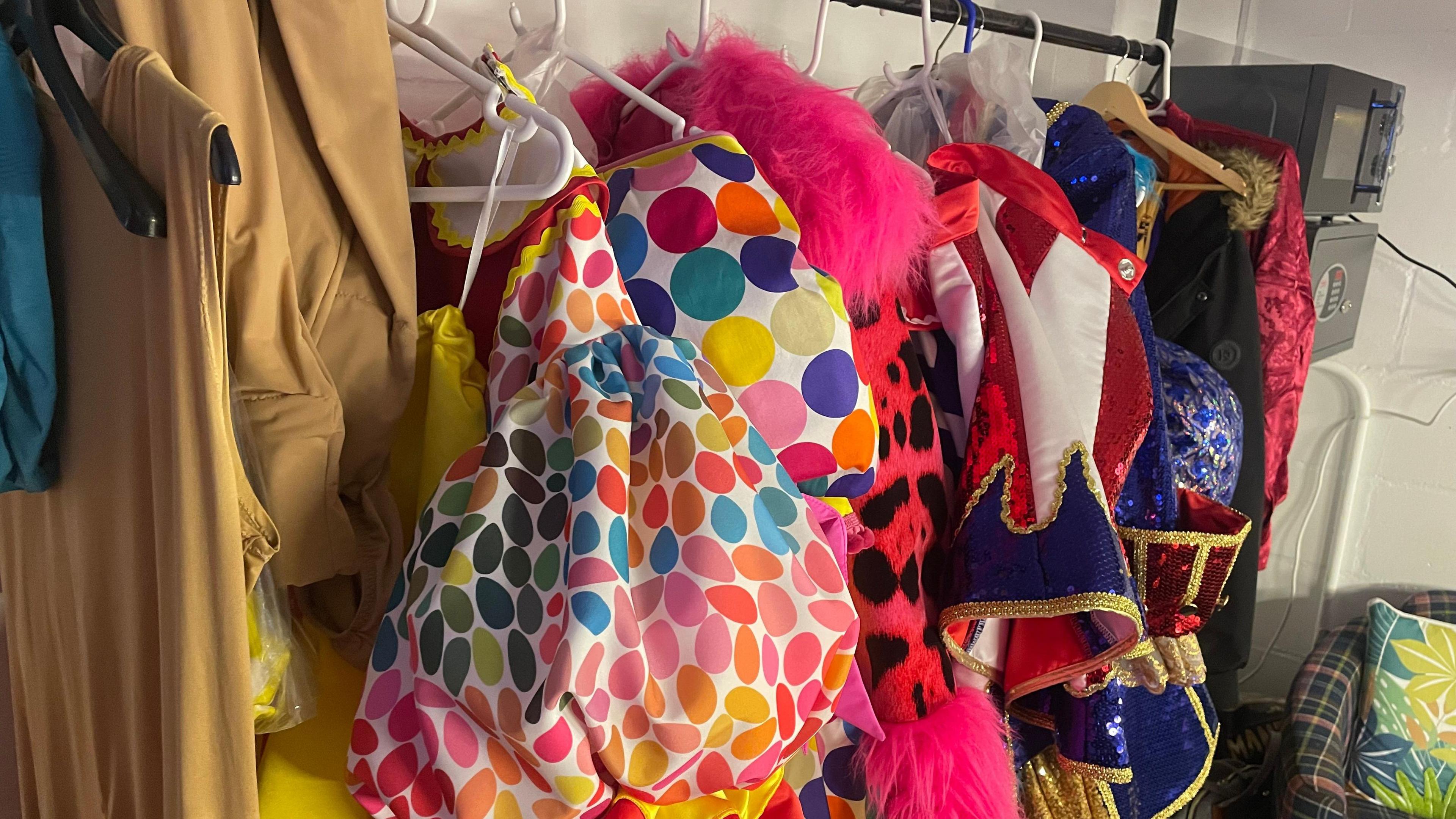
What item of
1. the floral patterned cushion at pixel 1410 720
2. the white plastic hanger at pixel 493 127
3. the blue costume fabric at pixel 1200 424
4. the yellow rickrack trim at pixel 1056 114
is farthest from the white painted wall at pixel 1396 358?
the white plastic hanger at pixel 493 127

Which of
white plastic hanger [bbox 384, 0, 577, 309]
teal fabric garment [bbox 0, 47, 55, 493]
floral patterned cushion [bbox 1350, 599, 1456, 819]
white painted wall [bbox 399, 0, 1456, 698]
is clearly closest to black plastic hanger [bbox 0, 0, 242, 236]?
teal fabric garment [bbox 0, 47, 55, 493]

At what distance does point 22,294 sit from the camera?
49 centimetres

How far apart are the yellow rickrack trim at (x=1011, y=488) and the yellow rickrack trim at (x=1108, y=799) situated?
298mm

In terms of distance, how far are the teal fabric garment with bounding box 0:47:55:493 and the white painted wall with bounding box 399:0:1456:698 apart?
1.74 meters

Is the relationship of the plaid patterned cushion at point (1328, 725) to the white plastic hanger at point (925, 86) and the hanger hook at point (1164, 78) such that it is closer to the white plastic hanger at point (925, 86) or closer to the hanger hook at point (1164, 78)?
the hanger hook at point (1164, 78)

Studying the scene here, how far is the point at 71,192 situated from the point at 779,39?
885mm

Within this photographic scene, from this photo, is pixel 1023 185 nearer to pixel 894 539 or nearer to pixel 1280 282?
pixel 894 539

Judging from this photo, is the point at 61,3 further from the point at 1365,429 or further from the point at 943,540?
the point at 1365,429

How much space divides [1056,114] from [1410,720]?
161 cm

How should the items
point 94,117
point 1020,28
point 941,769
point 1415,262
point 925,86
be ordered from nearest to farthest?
point 94,117 → point 941,769 → point 925,86 → point 1020,28 → point 1415,262

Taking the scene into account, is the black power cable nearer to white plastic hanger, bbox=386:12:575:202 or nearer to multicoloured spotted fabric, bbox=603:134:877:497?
multicoloured spotted fabric, bbox=603:134:877:497

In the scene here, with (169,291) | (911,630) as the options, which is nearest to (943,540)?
(911,630)

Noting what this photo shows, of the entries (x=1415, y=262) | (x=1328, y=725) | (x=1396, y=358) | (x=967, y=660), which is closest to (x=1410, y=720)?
(x=1328, y=725)

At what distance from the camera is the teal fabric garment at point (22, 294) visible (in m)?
0.47
